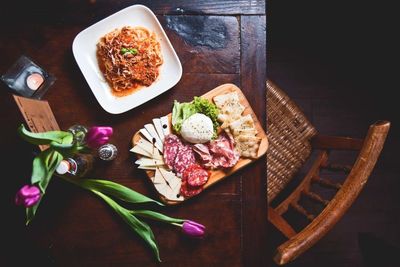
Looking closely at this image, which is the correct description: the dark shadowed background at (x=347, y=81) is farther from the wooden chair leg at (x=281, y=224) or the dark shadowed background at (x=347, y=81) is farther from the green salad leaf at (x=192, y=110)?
the green salad leaf at (x=192, y=110)

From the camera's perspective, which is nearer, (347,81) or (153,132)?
(153,132)

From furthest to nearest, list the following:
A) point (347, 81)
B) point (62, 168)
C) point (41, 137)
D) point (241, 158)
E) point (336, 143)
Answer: point (347, 81) < point (336, 143) < point (241, 158) < point (62, 168) < point (41, 137)

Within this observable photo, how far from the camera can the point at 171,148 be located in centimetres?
177

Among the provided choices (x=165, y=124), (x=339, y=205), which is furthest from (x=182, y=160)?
(x=339, y=205)

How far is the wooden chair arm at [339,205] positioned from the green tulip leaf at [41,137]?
0.90 m

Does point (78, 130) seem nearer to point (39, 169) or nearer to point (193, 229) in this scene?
point (39, 169)

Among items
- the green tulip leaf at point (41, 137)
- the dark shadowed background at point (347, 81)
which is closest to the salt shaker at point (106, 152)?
the green tulip leaf at point (41, 137)

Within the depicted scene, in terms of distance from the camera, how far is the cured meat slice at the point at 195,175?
1.74 metres

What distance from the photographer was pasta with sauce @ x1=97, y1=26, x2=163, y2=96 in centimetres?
179

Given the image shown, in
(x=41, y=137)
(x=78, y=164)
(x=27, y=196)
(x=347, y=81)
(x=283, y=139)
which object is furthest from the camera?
(x=347, y=81)

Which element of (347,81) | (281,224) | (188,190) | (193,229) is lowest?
(281,224)

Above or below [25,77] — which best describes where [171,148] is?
below

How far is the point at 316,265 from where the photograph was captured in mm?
2717

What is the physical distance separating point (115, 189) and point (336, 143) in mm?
1063
